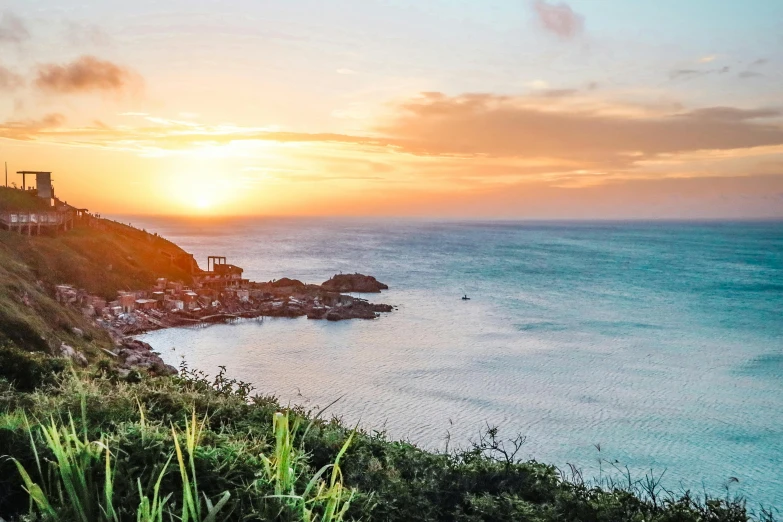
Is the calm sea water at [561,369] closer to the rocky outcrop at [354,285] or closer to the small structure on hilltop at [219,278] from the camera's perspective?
the rocky outcrop at [354,285]

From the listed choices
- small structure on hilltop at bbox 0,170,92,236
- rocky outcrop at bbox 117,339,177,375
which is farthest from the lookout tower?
rocky outcrop at bbox 117,339,177,375

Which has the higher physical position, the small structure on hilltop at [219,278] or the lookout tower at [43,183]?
the lookout tower at [43,183]

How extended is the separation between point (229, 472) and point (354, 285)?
2191 inches

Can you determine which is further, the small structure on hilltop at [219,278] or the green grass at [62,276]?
the small structure on hilltop at [219,278]

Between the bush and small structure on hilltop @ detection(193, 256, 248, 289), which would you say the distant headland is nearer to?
small structure on hilltop @ detection(193, 256, 248, 289)

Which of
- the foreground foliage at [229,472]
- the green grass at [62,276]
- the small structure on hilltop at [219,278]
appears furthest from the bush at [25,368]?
the small structure on hilltop at [219,278]

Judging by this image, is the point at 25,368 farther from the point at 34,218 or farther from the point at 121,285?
the point at 34,218

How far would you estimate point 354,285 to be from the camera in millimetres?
59938

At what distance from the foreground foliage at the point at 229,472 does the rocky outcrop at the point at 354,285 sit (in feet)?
162

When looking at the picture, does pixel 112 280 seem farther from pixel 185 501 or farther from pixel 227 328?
pixel 185 501

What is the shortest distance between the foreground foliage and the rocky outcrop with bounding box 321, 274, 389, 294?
49.3 m

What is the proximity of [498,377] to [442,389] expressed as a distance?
13.0 ft

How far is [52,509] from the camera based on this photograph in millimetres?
3734

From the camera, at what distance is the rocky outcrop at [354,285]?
59125mm
